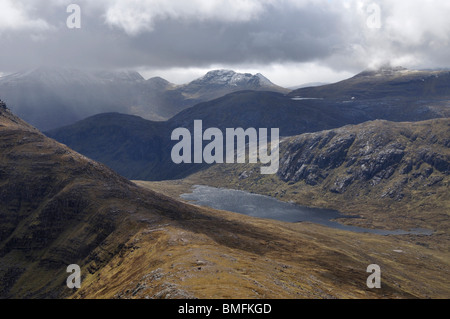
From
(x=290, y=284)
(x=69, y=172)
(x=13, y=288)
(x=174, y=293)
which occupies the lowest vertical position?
(x=13, y=288)

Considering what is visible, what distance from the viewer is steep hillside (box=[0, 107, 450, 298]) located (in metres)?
95.2

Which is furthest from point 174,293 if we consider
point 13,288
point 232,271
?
point 13,288

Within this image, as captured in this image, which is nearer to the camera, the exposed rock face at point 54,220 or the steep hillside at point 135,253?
the steep hillside at point 135,253

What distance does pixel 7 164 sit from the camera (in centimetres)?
19312

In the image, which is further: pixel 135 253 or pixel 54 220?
pixel 54 220

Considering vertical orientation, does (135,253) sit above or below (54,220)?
below

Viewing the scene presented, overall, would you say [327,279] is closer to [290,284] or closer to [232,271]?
[290,284]

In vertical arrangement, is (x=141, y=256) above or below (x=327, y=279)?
above

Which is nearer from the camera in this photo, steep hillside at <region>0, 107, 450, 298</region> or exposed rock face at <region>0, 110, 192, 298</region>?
steep hillside at <region>0, 107, 450, 298</region>

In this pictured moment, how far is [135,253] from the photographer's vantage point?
131 metres

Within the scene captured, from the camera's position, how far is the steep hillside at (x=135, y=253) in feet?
313

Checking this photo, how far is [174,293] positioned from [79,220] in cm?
10649
